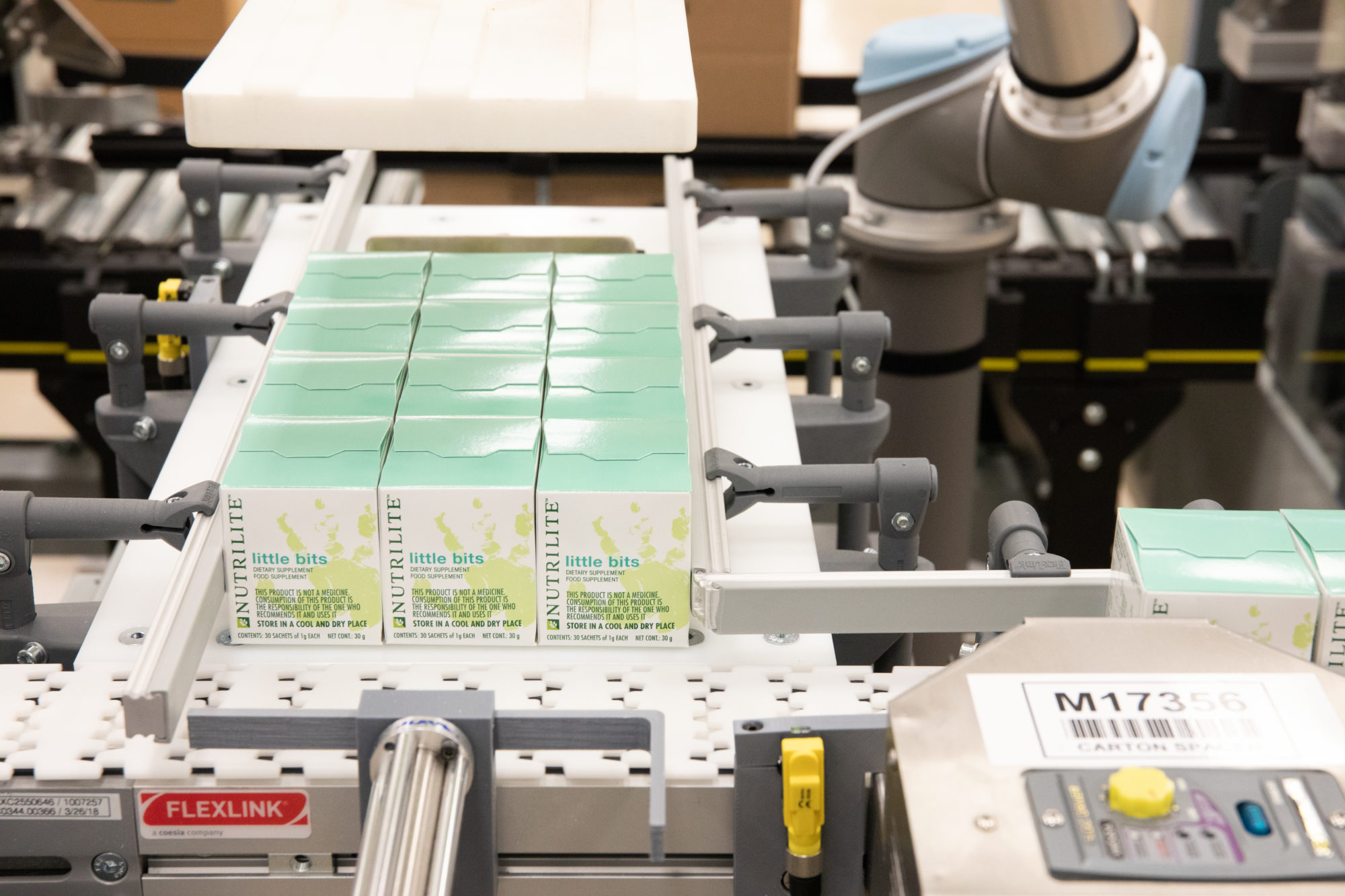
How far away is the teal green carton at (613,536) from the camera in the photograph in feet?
4.85

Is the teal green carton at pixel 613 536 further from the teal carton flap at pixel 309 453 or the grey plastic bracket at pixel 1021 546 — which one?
the grey plastic bracket at pixel 1021 546

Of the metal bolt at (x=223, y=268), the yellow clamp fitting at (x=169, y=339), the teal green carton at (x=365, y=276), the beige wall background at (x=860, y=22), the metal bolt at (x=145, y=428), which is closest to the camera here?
the teal green carton at (x=365, y=276)

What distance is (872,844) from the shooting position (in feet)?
4.42

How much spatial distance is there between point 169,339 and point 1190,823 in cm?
163

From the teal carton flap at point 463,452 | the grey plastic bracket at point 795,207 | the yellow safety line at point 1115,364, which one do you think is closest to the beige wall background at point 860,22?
the yellow safety line at point 1115,364

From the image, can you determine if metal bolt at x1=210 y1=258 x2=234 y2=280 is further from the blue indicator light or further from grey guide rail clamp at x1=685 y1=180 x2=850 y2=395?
the blue indicator light

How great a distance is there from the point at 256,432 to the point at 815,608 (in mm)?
613

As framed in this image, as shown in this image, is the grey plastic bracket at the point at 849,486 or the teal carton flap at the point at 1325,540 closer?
the teal carton flap at the point at 1325,540

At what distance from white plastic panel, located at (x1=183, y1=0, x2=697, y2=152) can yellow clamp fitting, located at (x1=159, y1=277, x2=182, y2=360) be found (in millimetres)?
775

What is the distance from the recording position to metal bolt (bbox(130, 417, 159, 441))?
197 centimetres

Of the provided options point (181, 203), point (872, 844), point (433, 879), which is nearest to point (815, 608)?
point (872, 844)

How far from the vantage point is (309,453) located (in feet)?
5.04

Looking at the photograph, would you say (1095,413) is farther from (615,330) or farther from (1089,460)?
(615,330)

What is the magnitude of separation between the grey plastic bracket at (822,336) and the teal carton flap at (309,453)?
555 millimetres
